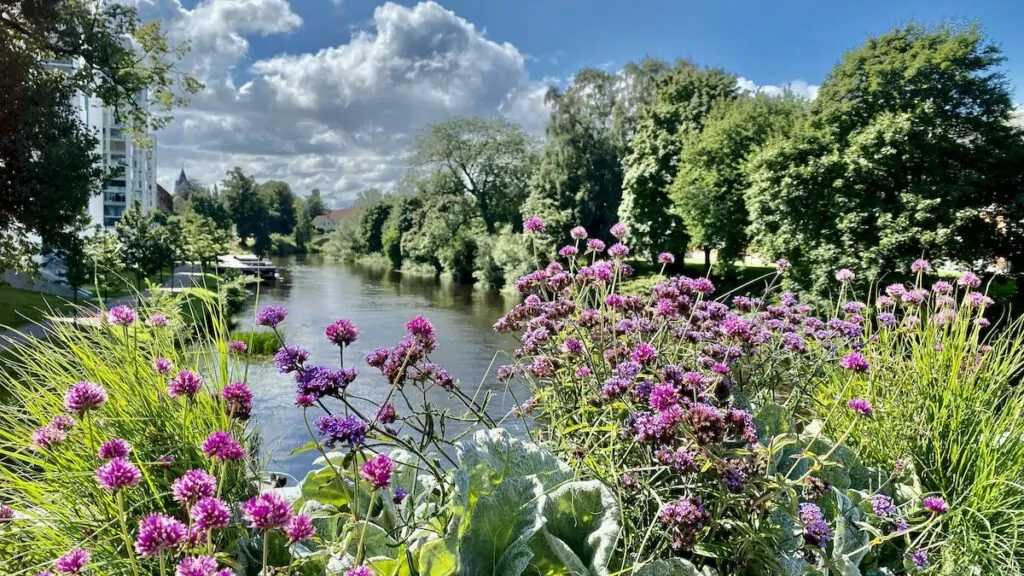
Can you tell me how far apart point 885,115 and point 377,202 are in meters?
48.7

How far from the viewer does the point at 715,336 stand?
2648mm

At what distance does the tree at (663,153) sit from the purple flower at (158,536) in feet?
77.5

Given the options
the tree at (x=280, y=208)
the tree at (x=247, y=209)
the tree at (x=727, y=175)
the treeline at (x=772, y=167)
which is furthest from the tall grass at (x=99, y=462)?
the tree at (x=280, y=208)

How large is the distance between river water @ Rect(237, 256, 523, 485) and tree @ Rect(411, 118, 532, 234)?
6.45m

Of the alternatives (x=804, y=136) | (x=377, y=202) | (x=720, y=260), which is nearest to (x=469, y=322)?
(x=720, y=260)

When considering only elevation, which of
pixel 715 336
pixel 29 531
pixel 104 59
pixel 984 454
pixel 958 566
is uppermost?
pixel 104 59

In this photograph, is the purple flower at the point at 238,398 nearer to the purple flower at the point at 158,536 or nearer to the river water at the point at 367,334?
the purple flower at the point at 158,536

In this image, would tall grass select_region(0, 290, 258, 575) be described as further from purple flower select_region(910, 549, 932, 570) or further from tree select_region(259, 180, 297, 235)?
tree select_region(259, 180, 297, 235)

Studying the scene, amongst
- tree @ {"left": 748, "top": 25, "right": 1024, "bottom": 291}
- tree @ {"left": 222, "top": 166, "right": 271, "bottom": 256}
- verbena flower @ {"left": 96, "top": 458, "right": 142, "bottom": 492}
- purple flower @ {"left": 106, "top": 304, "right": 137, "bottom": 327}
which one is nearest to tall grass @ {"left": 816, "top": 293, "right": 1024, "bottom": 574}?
verbena flower @ {"left": 96, "top": 458, "right": 142, "bottom": 492}

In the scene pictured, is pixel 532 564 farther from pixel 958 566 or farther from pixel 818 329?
pixel 818 329

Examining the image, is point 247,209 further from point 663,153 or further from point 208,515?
point 208,515

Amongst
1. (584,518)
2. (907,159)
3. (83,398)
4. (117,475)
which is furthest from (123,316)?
(907,159)

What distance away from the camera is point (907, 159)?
46.4 feet

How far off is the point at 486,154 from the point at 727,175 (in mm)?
20233
